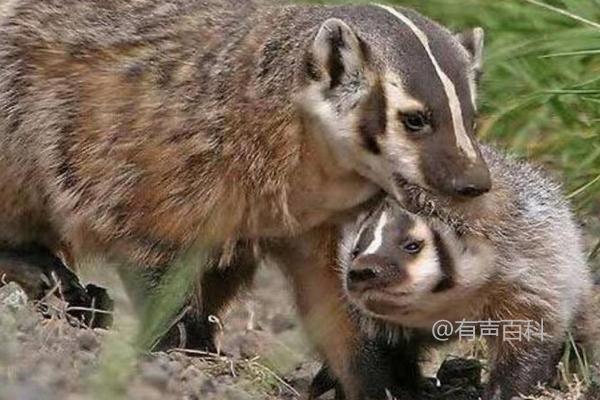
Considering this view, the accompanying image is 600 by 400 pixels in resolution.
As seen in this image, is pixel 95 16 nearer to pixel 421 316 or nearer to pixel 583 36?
pixel 421 316

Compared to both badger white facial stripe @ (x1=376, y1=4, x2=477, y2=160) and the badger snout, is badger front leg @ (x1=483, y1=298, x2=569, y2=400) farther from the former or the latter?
badger white facial stripe @ (x1=376, y1=4, x2=477, y2=160)

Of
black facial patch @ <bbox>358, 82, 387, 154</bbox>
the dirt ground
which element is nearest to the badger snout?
black facial patch @ <bbox>358, 82, 387, 154</bbox>

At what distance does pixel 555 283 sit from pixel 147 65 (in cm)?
118

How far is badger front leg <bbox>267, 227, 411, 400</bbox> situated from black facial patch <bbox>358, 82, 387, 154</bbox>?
495 mm

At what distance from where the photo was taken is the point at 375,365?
4.41 meters

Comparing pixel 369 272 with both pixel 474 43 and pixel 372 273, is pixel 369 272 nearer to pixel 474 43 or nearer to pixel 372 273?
pixel 372 273

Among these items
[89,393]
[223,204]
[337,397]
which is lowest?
[337,397]

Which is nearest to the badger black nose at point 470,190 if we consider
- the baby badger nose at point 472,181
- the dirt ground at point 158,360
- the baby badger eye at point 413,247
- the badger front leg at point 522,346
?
the baby badger nose at point 472,181

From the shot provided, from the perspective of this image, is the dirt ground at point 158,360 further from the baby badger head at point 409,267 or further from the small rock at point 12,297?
the baby badger head at point 409,267

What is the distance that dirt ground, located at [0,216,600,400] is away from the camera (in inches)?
121

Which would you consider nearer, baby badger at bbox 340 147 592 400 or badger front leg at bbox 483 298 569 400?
baby badger at bbox 340 147 592 400

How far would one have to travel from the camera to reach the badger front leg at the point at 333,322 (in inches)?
172

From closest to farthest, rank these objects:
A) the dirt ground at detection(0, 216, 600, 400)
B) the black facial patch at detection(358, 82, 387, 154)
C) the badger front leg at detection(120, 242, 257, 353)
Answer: the dirt ground at detection(0, 216, 600, 400) → the black facial patch at detection(358, 82, 387, 154) → the badger front leg at detection(120, 242, 257, 353)

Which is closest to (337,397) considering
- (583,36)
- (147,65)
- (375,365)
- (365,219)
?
(375,365)
